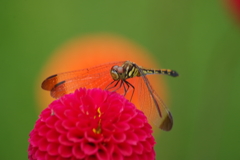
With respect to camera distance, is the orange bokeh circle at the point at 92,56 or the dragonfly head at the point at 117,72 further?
the orange bokeh circle at the point at 92,56

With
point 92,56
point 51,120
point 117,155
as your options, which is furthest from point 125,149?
point 92,56

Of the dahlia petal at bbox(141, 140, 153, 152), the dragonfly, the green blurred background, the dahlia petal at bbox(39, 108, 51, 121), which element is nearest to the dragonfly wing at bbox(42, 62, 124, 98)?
the dragonfly

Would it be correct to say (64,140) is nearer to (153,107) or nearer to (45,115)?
(45,115)

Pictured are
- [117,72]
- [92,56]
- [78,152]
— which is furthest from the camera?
[92,56]

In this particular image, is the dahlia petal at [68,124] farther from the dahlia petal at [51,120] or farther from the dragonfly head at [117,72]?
the dragonfly head at [117,72]

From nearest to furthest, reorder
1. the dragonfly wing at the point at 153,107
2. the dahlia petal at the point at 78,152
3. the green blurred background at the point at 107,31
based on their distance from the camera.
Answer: the dahlia petal at the point at 78,152
the dragonfly wing at the point at 153,107
the green blurred background at the point at 107,31

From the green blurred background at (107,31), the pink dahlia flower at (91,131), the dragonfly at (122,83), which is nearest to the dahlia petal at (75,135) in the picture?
the pink dahlia flower at (91,131)

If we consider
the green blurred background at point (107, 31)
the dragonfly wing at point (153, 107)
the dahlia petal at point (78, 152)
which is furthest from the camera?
the green blurred background at point (107, 31)

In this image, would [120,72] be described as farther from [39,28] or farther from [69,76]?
[39,28]
